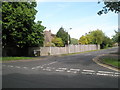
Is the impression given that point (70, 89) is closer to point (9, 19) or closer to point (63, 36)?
point (9, 19)

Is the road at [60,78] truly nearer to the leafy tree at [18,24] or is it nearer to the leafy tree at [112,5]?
the leafy tree at [112,5]

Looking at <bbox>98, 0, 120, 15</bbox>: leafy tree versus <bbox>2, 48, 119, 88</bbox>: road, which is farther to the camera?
<bbox>98, 0, 120, 15</bbox>: leafy tree

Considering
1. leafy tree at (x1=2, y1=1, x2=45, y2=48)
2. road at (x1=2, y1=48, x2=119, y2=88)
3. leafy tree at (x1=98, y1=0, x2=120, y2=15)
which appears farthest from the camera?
leafy tree at (x1=2, y1=1, x2=45, y2=48)

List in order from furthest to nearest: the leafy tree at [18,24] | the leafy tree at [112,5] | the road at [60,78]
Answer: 1. the leafy tree at [18,24]
2. the leafy tree at [112,5]
3. the road at [60,78]

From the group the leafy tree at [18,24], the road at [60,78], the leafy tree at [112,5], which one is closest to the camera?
the road at [60,78]

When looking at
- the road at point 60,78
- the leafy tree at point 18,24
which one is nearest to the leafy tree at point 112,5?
the road at point 60,78

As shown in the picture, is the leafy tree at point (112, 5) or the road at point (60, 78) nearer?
the road at point (60, 78)

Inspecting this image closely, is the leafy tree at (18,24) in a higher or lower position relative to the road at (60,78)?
higher

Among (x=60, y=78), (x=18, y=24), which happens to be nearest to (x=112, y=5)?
(x=60, y=78)

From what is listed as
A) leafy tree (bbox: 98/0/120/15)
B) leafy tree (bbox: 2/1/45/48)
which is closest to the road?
leafy tree (bbox: 98/0/120/15)

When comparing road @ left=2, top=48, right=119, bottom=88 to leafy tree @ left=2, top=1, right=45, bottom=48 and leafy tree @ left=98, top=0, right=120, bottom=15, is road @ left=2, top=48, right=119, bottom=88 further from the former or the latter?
leafy tree @ left=2, top=1, right=45, bottom=48

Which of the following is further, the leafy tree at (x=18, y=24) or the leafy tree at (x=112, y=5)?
the leafy tree at (x=18, y=24)

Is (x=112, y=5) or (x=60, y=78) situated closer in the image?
(x=60, y=78)

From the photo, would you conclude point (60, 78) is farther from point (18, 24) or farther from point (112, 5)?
point (18, 24)
